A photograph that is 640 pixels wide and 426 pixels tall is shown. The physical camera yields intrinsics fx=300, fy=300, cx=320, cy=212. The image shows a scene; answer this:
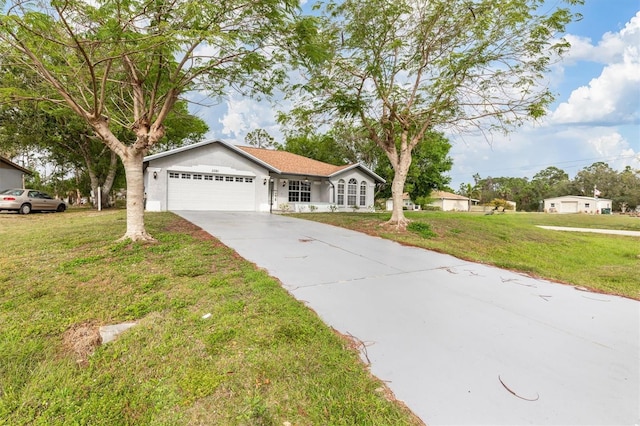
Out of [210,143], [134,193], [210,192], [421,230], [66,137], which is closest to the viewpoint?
[134,193]

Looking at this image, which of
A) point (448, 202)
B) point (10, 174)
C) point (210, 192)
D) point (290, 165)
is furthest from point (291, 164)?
point (448, 202)

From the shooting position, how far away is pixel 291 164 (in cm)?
2108

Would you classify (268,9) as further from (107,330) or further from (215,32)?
(107,330)

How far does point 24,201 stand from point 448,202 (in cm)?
5227

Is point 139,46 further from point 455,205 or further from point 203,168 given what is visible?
point 455,205

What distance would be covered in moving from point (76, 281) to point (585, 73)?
15.1 metres

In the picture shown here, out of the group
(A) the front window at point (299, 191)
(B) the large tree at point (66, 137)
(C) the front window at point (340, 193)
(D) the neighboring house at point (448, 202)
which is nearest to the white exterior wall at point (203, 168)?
(B) the large tree at point (66, 137)

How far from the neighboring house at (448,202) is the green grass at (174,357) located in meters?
49.8

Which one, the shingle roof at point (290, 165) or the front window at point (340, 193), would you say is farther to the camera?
the front window at point (340, 193)

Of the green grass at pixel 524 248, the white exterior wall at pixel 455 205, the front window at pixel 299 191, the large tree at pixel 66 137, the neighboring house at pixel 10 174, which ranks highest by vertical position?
the large tree at pixel 66 137

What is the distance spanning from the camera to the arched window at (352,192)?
2184 centimetres

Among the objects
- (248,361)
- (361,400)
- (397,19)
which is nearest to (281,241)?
(248,361)

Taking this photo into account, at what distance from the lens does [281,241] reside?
319 inches

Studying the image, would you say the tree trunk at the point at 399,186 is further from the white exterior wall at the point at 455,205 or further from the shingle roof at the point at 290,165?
the white exterior wall at the point at 455,205
